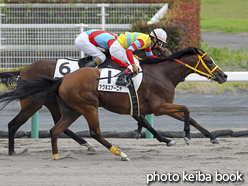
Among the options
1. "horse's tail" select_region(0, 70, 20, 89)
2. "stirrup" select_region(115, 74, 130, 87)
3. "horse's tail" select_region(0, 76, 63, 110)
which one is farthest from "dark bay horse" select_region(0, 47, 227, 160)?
"horse's tail" select_region(0, 70, 20, 89)

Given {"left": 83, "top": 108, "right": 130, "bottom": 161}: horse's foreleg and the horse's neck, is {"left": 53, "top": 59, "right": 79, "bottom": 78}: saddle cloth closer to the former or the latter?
{"left": 83, "top": 108, "right": 130, "bottom": 161}: horse's foreleg

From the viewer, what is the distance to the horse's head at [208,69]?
5234mm

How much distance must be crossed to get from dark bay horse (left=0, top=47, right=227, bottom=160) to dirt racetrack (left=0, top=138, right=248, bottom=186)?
0.86ft

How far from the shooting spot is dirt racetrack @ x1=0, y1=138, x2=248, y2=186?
416cm

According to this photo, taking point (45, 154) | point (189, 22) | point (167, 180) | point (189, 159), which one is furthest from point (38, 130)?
point (189, 22)

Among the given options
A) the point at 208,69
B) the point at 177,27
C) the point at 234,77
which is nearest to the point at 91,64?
the point at 208,69

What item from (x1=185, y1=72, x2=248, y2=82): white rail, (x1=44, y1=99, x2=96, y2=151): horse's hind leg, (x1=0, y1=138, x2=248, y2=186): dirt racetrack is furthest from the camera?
(x1=185, y1=72, x2=248, y2=82): white rail

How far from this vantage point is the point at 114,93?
16.8ft

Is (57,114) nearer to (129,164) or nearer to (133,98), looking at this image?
(133,98)

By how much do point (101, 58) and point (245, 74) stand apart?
2250 mm

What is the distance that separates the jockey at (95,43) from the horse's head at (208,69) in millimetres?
1228

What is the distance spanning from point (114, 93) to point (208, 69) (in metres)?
1.16

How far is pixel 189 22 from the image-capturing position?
10648mm

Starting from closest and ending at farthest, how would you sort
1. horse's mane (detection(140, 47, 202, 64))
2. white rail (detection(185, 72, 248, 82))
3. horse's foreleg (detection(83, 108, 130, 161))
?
1. horse's foreleg (detection(83, 108, 130, 161))
2. horse's mane (detection(140, 47, 202, 64))
3. white rail (detection(185, 72, 248, 82))
